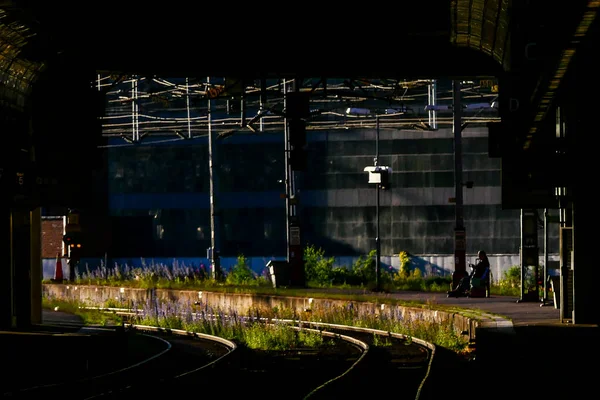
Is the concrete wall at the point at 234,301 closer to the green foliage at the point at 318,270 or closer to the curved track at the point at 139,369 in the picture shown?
the curved track at the point at 139,369

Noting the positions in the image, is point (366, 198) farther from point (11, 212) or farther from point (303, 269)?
point (11, 212)

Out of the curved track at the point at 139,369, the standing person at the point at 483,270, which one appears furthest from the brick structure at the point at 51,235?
the curved track at the point at 139,369

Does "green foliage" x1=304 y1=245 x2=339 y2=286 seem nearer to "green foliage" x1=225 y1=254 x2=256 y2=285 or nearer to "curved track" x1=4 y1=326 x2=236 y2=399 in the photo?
"green foliage" x1=225 y1=254 x2=256 y2=285

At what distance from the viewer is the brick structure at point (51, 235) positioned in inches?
2322

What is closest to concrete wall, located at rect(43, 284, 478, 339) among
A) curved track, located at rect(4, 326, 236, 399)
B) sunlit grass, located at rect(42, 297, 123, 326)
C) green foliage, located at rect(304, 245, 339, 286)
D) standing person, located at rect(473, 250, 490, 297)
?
sunlit grass, located at rect(42, 297, 123, 326)

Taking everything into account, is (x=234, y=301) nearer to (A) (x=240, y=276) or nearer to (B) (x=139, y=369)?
(A) (x=240, y=276)

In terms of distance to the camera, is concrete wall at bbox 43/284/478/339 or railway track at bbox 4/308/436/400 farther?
concrete wall at bbox 43/284/478/339

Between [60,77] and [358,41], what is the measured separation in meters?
5.59

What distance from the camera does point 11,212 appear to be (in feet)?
78.8

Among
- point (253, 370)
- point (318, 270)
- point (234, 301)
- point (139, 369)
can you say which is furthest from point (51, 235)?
point (253, 370)

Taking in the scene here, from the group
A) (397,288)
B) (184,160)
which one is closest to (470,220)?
(184,160)

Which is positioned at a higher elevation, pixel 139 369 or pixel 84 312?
pixel 139 369

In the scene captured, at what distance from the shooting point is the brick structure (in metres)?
59.0

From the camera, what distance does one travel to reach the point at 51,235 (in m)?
59.4
